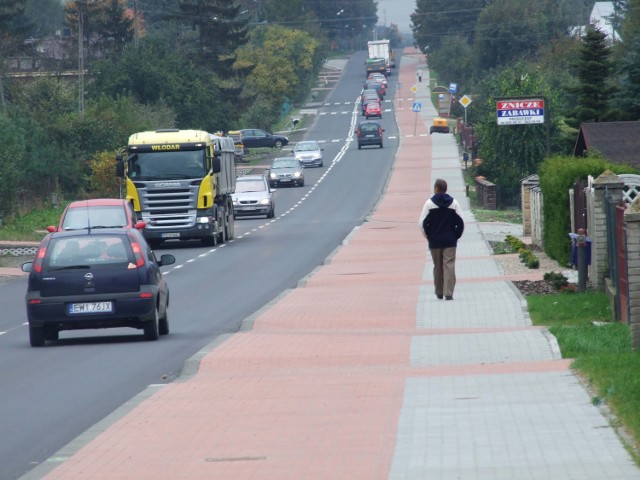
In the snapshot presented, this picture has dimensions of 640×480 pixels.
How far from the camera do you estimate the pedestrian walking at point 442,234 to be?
20.8m

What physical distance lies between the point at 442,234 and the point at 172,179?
19178mm

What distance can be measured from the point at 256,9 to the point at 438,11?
2596 cm

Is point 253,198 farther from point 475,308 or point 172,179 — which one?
point 475,308

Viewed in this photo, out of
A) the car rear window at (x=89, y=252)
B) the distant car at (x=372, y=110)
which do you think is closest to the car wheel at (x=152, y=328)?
the car rear window at (x=89, y=252)

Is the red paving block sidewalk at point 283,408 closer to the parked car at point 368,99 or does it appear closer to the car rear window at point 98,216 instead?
the car rear window at point 98,216

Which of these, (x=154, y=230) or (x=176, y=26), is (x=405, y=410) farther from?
(x=176, y=26)

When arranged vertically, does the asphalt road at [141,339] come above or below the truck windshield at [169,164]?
below

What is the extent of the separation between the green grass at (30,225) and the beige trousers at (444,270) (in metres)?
23.9

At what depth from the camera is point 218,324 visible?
20.0 m

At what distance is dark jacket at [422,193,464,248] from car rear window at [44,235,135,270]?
540 centimetres

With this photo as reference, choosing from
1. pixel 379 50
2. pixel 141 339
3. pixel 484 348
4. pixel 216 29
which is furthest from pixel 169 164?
pixel 379 50

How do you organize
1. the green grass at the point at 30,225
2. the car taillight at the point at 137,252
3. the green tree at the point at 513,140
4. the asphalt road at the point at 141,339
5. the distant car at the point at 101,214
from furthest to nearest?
the green tree at the point at 513,140, the green grass at the point at 30,225, the distant car at the point at 101,214, the car taillight at the point at 137,252, the asphalt road at the point at 141,339

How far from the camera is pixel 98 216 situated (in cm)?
3123

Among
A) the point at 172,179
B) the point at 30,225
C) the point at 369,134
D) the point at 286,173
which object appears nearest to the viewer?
the point at 172,179
